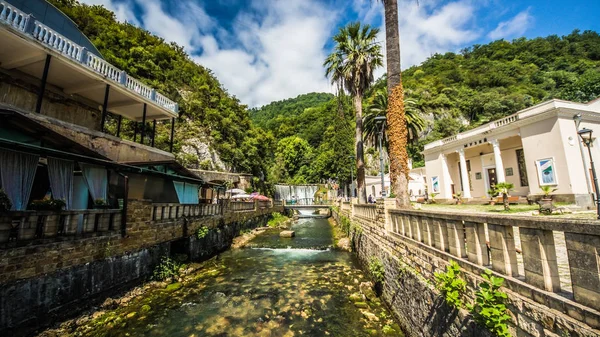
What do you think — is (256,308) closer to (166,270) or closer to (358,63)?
(166,270)

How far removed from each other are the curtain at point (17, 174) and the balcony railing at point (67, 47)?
510 centimetres

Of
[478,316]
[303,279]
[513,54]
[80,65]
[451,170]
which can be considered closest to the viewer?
[478,316]

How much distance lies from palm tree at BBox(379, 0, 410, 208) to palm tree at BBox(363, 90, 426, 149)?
11511 mm

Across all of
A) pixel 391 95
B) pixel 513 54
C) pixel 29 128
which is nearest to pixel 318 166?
pixel 391 95

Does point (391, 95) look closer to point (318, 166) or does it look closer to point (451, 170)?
point (451, 170)

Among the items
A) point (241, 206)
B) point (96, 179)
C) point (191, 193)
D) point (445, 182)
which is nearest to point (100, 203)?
point (96, 179)

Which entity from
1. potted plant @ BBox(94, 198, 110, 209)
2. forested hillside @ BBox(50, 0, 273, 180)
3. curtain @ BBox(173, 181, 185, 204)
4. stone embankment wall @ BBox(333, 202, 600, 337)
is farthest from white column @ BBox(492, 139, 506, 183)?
forested hillside @ BBox(50, 0, 273, 180)

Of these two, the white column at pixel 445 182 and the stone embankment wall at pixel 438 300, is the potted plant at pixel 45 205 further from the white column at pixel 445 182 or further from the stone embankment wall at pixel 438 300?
the white column at pixel 445 182

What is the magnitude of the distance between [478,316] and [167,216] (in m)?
12.0

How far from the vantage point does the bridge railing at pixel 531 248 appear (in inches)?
92.9

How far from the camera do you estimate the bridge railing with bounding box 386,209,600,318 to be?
236 cm

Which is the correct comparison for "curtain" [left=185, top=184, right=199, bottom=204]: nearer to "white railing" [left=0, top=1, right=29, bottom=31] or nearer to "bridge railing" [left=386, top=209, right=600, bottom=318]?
"white railing" [left=0, top=1, right=29, bottom=31]

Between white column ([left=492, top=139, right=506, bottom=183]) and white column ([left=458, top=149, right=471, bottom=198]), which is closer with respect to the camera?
white column ([left=492, top=139, right=506, bottom=183])

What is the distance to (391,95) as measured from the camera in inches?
428
